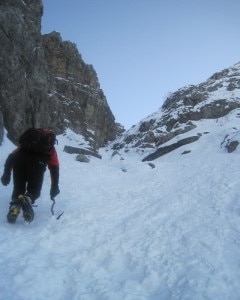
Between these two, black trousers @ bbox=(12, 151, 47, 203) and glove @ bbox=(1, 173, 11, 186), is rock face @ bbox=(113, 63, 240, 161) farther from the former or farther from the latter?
glove @ bbox=(1, 173, 11, 186)

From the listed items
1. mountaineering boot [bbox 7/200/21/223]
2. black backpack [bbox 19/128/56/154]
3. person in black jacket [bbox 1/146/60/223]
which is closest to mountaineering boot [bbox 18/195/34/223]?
mountaineering boot [bbox 7/200/21/223]

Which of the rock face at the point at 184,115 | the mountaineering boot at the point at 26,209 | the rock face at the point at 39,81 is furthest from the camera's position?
the rock face at the point at 184,115

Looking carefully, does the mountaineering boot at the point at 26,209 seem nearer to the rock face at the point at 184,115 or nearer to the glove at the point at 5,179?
the glove at the point at 5,179

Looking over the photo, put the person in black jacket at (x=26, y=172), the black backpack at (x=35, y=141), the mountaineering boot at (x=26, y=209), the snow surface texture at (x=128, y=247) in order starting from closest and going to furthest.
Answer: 1. the snow surface texture at (x=128, y=247)
2. the mountaineering boot at (x=26, y=209)
3. the person in black jacket at (x=26, y=172)
4. the black backpack at (x=35, y=141)

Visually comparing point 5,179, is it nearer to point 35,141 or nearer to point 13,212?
point 13,212

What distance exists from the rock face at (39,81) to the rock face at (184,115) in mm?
8540

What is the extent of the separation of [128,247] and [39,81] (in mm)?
26343

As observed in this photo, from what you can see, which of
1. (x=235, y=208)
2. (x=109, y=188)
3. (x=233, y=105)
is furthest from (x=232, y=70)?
(x=235, y=208)

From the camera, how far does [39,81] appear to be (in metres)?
30.1

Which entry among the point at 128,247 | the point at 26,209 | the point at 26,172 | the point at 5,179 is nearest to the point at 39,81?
the point at 26,172

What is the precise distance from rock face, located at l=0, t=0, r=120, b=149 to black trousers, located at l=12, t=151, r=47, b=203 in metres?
14.7

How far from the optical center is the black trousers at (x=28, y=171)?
7641mm

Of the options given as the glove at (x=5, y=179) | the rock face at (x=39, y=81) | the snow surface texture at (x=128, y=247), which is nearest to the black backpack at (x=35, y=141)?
the glove at (x=5, y=179)

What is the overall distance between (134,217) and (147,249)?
2.40 metres
